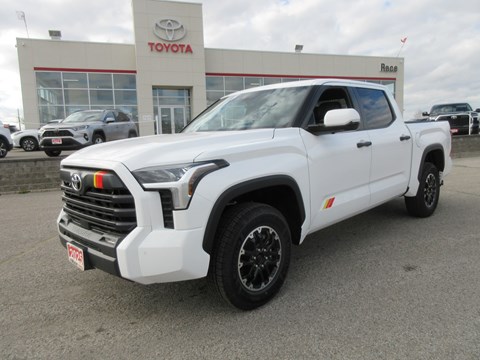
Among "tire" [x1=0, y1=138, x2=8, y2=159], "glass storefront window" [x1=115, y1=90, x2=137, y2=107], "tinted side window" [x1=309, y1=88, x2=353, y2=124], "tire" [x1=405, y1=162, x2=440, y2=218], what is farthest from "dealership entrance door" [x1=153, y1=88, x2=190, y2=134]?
"tinted side window" [x1=309, y1=88, x2=353, y2=124]

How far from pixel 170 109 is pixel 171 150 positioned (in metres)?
23.8

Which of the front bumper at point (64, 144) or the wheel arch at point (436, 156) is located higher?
the front bumper at point (64, 144)

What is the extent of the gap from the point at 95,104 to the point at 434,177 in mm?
22392

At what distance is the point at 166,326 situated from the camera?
9.16 ft

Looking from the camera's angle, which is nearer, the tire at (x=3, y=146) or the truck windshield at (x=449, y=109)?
the tire at (x=3, y=146)

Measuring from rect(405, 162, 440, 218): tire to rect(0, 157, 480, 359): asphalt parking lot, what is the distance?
70 cm

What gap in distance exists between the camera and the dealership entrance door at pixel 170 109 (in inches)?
991

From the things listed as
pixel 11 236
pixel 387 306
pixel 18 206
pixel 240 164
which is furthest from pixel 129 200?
pixel 18 206

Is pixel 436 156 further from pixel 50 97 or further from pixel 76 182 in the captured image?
Answer: pixel 50 97

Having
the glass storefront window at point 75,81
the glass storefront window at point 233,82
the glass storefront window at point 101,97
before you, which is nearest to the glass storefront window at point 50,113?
the glass storefront window at point 75,81

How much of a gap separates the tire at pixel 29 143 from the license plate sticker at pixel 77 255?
17989 mm

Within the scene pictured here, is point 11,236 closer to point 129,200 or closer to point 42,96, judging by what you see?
point 129,200

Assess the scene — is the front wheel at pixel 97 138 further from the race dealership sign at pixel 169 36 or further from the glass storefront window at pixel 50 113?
the race dealership sign at pixel 169 36

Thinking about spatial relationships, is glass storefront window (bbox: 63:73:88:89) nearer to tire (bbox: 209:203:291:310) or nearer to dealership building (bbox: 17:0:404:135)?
dealership building (bbox: 17:0:404:135)
